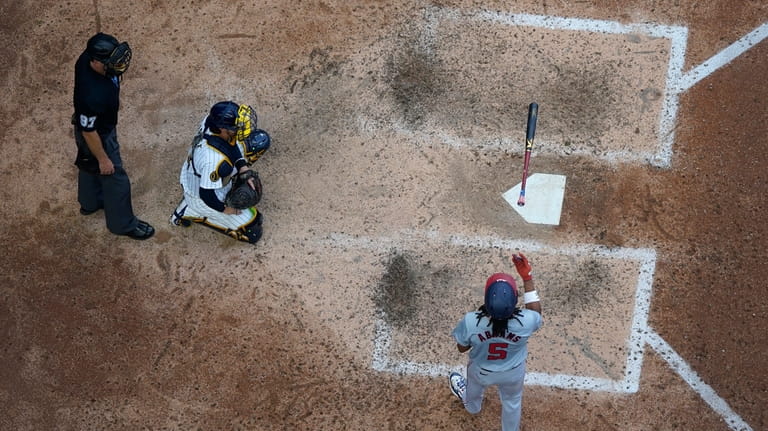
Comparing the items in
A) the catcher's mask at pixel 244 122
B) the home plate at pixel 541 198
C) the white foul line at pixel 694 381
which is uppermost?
the catcher's mask at pixel 244 122

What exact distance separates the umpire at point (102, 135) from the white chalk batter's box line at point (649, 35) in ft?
6.79

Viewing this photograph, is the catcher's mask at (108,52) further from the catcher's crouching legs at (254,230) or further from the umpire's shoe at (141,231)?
the catcher's crouching legs at (254,230)

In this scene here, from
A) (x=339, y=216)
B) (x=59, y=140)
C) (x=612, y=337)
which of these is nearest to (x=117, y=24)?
(x=59, y=140)

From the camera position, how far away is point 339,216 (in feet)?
22.2

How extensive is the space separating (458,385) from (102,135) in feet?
10.7

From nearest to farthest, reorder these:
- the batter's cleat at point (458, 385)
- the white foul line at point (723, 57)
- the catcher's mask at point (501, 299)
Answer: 1. the catcher's mask at point (501, 299)
2. the batter's cleat at point (458, 385)
3. the white foul line at point (723, 57)

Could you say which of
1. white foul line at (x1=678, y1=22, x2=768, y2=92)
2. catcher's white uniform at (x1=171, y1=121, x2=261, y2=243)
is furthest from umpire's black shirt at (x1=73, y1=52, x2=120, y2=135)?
white foul line at (x1=678, y1=22, x2=768, y2=92)

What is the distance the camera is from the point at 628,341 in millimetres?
6254

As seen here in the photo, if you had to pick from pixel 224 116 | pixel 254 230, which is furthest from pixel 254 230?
pixel 224 116

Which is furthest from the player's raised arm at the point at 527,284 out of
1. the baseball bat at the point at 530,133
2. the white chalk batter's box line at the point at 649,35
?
the white chalk batter's box line at the point at 649,35

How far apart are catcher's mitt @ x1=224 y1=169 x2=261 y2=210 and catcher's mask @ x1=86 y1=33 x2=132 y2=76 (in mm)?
1182

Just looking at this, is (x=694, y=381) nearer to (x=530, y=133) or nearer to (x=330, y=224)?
(x=530, y=133)

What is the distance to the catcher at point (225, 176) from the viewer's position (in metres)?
5.97

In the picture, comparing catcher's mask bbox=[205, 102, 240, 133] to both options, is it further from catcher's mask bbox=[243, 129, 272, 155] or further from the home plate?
the home plate
